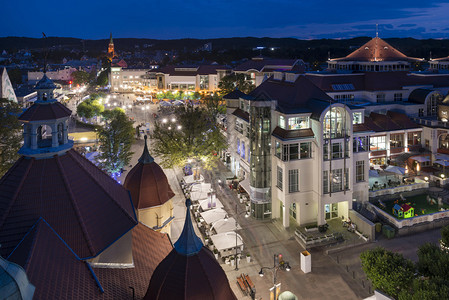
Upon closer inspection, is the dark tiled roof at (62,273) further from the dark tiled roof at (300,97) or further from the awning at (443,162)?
the awning at (443,162)

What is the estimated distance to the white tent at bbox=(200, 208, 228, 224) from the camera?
115ft

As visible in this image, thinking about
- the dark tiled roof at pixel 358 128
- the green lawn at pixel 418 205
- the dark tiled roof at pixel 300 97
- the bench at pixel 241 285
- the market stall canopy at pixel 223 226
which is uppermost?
the dark tiled roof at pixel 300 97

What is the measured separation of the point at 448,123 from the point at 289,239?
3393 centimetres

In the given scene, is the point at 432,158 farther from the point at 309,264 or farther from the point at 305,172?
the point at 309,264

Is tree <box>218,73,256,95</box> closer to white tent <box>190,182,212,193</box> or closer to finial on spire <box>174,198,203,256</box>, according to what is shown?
white tent <box>190,182,212,193</box>

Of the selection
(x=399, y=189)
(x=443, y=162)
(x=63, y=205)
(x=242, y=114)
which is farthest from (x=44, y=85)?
(x=443, y=162)

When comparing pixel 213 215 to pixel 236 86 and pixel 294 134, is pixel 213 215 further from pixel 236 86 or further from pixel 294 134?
pixel 236 86

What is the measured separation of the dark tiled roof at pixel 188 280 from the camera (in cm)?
1333

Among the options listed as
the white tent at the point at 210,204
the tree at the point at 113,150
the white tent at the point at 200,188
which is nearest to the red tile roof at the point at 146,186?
the white tent at the point at 210,204

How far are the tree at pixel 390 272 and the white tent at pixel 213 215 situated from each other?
54.1 feet

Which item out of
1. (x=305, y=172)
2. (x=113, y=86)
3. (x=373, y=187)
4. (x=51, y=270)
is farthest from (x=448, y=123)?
(x=113, y=86)

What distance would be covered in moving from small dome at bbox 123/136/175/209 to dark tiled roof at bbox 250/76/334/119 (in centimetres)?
1562

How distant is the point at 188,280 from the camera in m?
13.4

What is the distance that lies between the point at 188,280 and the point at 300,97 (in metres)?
28.8
